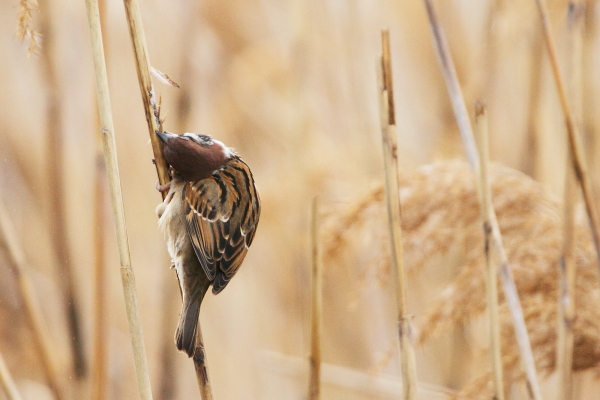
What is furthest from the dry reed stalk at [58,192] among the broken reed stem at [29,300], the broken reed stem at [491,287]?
the broken reed stem at [491,287]

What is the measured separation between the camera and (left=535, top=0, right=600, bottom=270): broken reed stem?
1.55m

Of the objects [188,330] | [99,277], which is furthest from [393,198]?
[99,277]

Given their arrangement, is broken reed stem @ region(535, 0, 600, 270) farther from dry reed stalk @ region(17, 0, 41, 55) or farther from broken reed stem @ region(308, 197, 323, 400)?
dry reed stalk @ region(17, 0, 41, 55)

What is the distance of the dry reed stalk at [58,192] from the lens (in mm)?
2004

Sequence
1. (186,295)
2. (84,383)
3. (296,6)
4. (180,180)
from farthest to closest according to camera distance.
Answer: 1. (296,6)
2. (84,383)
3. (180,180)
4. (186,295)

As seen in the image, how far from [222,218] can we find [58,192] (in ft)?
2.34

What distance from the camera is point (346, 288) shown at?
9.13ft

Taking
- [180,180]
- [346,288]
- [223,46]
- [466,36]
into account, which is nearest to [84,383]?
[180,180]

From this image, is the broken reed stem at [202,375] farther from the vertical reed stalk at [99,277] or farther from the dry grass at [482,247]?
the dry grass at [482,247]

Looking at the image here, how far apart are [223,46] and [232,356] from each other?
139cm

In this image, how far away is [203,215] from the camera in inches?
67.1

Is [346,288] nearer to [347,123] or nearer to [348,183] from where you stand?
[348,183]

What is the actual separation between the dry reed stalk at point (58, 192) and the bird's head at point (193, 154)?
591mm

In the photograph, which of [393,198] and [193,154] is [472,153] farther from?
[193,154]
